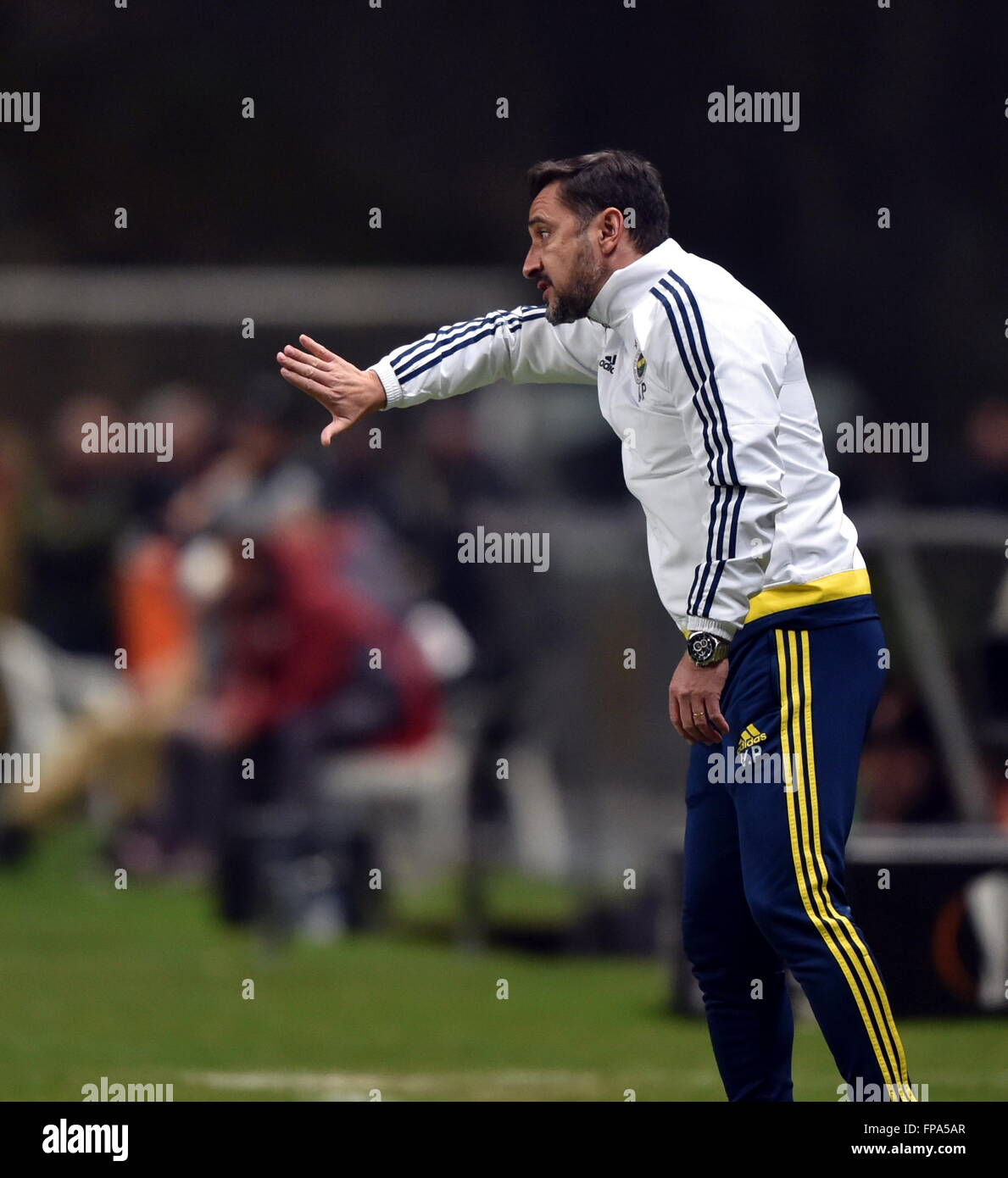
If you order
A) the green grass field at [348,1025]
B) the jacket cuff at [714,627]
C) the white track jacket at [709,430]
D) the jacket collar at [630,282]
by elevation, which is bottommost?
the green grass field at [348,1025]

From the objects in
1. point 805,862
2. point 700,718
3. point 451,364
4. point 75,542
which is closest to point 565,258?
point 451,364

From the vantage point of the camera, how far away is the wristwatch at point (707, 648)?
4.85 meters

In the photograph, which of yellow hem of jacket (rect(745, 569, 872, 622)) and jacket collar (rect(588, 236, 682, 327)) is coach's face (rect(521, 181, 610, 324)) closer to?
jacket collar (rect(588, 236, 682, 327))

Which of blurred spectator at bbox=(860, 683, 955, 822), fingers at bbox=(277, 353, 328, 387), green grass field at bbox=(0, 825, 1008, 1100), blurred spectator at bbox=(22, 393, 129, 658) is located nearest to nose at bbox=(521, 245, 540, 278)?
fingers at bbox=(277, 353, 328, 387)

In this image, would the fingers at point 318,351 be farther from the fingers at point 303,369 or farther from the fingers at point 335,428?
the fingers at point 335,428

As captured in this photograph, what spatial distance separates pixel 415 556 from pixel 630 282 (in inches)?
312

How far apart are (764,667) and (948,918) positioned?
330cm

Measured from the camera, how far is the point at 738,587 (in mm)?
4805

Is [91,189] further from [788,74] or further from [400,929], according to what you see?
[400,929]

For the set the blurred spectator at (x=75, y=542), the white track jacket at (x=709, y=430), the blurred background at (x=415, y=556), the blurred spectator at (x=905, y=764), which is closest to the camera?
the white track jacket at (x=709, y=430)

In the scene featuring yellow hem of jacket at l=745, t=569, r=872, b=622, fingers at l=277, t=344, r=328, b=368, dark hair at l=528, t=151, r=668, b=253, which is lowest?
yellow hem of jacket at l=745, t=569, r=872, b=622

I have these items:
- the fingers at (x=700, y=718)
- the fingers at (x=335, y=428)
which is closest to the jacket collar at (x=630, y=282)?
the fingers at (x=335, y=428)

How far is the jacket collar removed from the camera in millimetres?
5070

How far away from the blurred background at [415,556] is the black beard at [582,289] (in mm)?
2648
